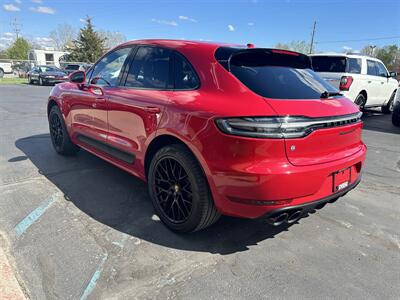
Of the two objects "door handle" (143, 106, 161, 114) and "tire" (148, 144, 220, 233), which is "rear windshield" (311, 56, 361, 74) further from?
"tire" (148, 144, 220, 233)

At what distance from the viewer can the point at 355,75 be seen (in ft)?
28.9

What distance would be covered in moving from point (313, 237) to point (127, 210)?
6.33 feet

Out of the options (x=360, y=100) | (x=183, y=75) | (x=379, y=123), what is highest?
(x=183, y=75)

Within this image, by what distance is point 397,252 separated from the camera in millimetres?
2852

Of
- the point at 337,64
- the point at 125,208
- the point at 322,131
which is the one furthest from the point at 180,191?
the point at 337,64

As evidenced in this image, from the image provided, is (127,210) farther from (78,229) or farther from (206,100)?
(206,100)

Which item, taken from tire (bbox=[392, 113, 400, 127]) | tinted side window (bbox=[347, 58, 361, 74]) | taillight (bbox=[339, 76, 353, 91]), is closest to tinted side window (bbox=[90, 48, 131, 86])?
taillight (bbox=[339, 76, 353, 91])

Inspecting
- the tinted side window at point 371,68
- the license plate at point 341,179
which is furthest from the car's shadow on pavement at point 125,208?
the tinted side window at point 371,68

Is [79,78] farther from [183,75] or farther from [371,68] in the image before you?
[371,68]

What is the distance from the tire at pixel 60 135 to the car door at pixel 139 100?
5.46ft

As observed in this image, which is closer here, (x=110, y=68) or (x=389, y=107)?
(x=110, y=68)

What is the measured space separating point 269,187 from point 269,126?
437mm

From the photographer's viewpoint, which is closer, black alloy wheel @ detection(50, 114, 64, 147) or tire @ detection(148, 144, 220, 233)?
tire @ detection(148, 144, 220, 233)

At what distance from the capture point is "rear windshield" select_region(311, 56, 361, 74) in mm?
8680
